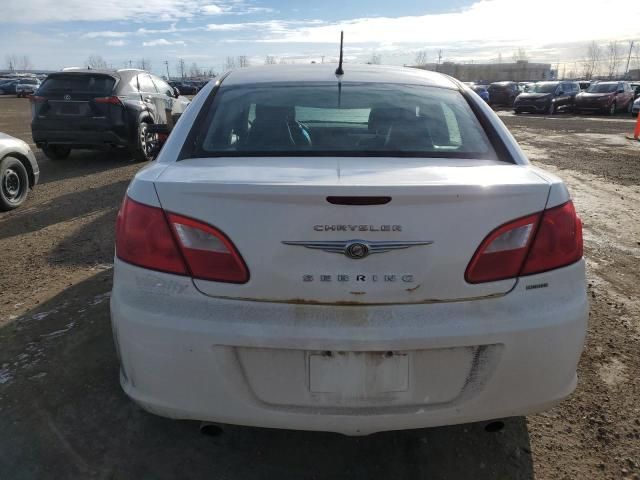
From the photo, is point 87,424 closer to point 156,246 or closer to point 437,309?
point 156,246

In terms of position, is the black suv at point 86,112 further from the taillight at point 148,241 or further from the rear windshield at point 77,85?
the taillight at point 148,241

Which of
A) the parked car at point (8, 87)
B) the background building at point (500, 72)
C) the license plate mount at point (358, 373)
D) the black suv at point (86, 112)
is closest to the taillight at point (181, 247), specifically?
the license plate mount at point (358, 373)

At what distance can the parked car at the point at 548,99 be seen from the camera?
87.6ft

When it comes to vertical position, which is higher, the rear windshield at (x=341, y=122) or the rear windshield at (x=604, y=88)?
the rear windshield at (x=341, y=122)

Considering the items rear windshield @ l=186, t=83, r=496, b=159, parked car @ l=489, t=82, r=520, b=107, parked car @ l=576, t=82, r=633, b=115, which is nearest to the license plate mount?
rear windshield @ l=186, t=83, r=496, b=159

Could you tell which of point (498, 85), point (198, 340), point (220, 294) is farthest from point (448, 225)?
point (498, 85)

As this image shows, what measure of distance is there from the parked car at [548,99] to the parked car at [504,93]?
5.45m

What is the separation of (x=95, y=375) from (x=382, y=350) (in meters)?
1.78

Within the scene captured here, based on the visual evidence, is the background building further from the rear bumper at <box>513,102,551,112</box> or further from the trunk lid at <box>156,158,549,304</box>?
the trunk lid at <box>156,158,549,304</box>

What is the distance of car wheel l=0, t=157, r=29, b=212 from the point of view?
235 inches

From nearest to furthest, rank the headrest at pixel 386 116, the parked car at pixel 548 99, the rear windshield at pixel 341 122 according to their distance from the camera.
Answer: the rear windshield at pixel 341 122, the headrest at pixel 386 116, the parked car at pixel 548 99

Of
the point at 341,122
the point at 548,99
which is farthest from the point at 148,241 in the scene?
the point at 548,99

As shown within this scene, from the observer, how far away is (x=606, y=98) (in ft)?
83.7

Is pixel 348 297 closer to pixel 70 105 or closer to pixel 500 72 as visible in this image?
pixel 70 105
